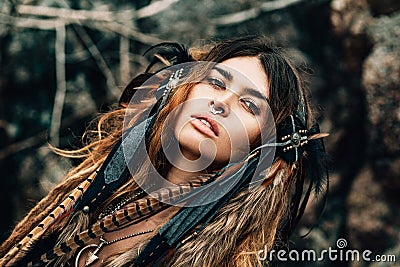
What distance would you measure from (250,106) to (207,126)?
111 millimetres

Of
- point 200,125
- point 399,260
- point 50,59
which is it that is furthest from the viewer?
point 50,59

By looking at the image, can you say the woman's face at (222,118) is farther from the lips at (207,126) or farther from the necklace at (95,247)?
the necklace at (95,247)

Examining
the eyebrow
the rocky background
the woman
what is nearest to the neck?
the woman

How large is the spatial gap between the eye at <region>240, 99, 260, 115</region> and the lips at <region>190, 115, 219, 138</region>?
0.28ft

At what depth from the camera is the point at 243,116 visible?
4.38ft

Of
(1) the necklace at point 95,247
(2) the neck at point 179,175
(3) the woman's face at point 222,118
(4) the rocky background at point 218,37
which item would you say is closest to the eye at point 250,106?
(3) the woman's face at point 222,118

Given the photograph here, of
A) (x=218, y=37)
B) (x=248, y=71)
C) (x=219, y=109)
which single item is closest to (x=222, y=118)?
(x=219, y=109)

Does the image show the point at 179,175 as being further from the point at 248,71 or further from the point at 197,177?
the point at 248,71

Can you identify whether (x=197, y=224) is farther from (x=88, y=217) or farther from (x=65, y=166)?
(x=65, y=166)

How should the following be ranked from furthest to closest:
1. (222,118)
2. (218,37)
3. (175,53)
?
1. (218,37)
2. (175,53)
3. (222,118)

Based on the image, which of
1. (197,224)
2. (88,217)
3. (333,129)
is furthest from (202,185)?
(333,129)

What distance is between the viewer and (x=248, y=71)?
140 centimetres

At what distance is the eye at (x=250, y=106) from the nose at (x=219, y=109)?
43mm

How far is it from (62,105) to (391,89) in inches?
45.7
